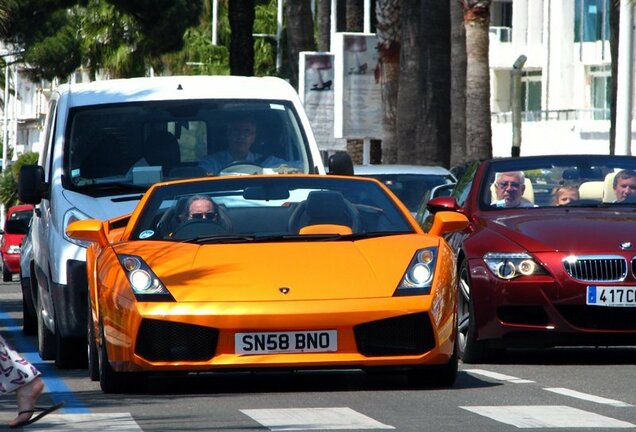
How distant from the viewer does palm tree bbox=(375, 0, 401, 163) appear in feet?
131

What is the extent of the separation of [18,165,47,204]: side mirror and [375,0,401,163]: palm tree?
26.1 meters

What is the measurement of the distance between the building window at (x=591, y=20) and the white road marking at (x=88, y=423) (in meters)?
65.1

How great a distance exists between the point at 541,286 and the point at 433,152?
73.3 feet

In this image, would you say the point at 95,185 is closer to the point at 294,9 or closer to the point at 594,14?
the point at 294,9

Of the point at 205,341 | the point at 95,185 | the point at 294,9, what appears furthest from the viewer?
the point at 294,9

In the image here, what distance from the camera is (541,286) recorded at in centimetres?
1284

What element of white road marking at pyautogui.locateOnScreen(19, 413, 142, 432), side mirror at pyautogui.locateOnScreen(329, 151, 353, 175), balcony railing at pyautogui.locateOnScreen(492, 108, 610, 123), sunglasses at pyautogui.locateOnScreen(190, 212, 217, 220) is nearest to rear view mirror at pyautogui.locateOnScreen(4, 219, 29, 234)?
side mirror at pyautogui.locateOnScreen(329, 151, 353, 175)

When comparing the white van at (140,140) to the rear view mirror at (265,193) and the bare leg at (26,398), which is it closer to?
the rear view mirror at (265,193)

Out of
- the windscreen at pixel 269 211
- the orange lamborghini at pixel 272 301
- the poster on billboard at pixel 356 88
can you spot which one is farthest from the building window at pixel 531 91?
the orange lamborghini at pixel 272 301

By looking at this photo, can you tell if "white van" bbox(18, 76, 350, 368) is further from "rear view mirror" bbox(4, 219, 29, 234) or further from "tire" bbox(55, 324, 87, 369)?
"rear view mirror" bbox(4, 219, 29, 234)

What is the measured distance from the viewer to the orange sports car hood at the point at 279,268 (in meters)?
10.4

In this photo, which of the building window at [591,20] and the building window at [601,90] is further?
the building window at [591,20]

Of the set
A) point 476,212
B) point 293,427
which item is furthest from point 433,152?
point 293,427

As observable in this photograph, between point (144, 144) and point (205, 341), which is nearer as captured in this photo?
point (205, 341)
